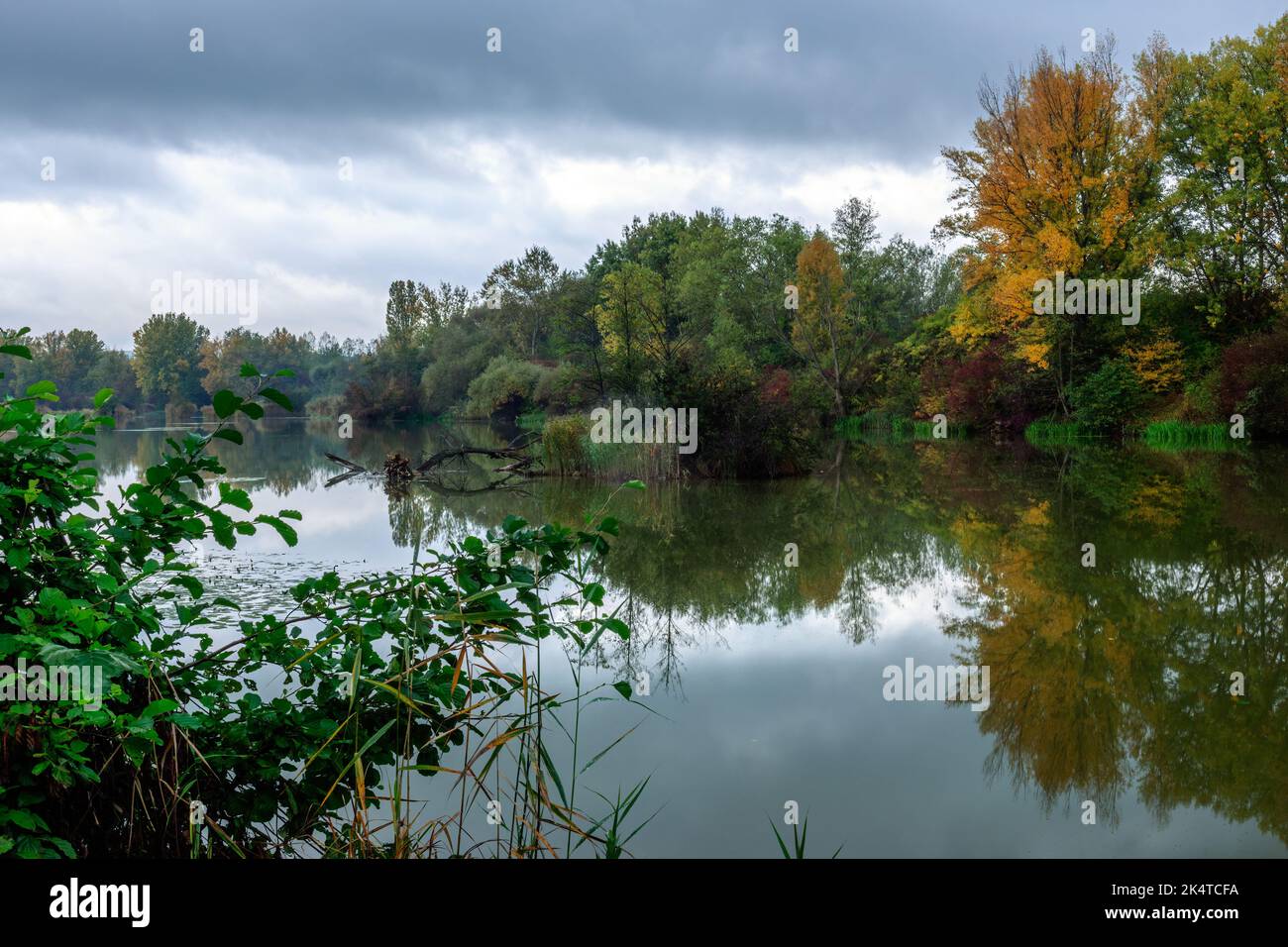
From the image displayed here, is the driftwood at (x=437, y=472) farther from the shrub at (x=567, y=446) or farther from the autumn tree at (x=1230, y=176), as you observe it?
the autumn tree at (x=1230, y=176)

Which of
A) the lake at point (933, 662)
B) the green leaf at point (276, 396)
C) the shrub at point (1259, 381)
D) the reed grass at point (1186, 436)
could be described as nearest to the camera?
the green leaf at point (276, 396)

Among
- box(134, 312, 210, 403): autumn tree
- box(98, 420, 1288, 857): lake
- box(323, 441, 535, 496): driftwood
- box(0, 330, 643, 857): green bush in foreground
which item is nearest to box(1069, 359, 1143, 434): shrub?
box(98, 420, 1288, 857): lake

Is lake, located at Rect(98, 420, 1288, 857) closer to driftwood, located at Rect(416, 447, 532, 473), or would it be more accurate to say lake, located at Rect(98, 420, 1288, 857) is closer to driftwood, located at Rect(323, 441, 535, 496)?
driftwood, located at Rect(323, 441, 535, 496)

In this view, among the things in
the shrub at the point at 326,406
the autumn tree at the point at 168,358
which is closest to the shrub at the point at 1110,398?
the shrub at the point at 326,406

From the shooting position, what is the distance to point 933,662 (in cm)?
517

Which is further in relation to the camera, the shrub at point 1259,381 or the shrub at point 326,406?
the shrub at point 326,406

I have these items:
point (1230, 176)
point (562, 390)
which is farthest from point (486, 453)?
point (1230, 176)

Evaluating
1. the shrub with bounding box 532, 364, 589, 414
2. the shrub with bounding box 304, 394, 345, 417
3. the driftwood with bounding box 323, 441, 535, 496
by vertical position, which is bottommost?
the driftwood with bounding box 323, 441, 535, 496

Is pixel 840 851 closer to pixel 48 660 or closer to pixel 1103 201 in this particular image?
pixel 48 660

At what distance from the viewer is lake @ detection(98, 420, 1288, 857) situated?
3217mm

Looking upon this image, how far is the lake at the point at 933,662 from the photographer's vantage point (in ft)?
10.6

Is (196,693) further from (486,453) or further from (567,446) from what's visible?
(486,453)
